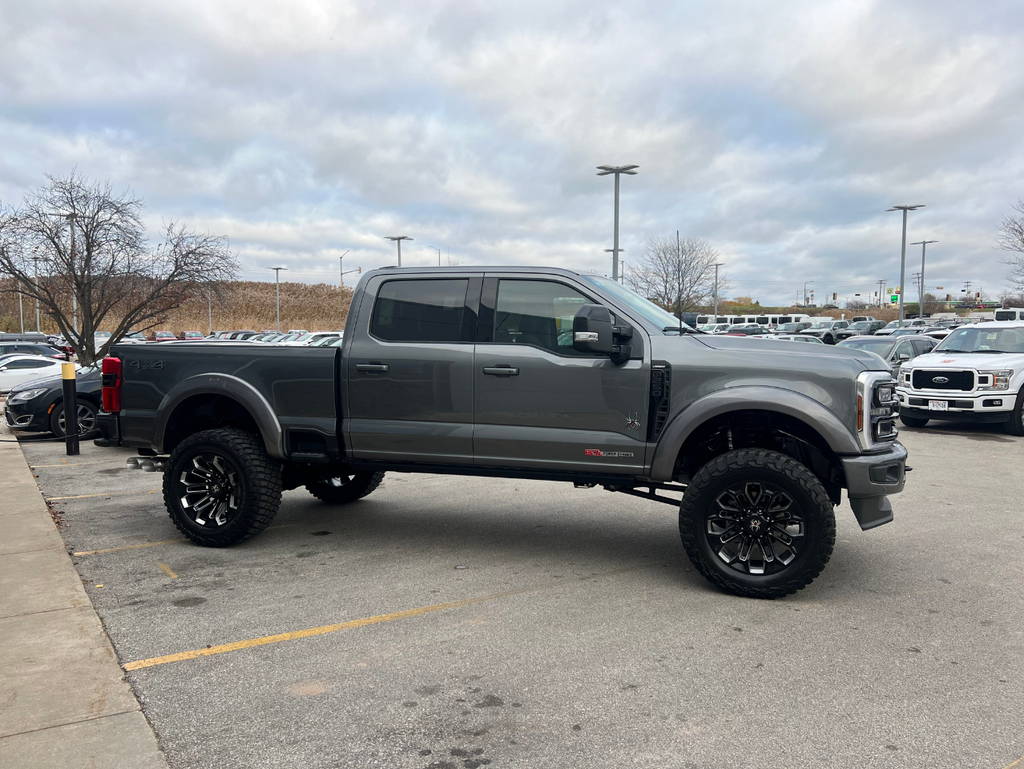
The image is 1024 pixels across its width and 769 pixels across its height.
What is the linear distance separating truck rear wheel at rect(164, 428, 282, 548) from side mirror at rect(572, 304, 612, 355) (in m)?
2.64

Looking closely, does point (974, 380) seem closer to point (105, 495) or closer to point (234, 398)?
point (234, 398)

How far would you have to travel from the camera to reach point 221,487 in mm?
6113

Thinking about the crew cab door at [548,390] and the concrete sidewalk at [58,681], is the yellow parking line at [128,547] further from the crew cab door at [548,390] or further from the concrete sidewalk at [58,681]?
the crew cab door at [548,390]

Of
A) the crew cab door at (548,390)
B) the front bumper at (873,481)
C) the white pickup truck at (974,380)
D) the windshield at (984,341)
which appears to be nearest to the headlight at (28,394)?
the crew cab door at (548,390)

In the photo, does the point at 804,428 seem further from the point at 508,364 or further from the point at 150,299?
the point at 150,299

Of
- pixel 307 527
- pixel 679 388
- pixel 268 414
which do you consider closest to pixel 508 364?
pixel 679 388

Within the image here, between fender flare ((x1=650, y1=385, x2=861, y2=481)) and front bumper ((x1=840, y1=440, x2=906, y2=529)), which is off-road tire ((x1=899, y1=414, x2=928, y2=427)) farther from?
fender flare ((x1=650, y1=385, x2=861, y2=481))

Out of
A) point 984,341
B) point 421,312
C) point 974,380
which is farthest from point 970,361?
point 421,312

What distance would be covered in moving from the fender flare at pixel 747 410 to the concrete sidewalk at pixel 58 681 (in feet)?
10.6

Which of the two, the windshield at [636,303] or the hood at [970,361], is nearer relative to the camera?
the windshield at [636,303]

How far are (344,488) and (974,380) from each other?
1068 centimetres

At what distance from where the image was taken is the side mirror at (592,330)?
5062 mm

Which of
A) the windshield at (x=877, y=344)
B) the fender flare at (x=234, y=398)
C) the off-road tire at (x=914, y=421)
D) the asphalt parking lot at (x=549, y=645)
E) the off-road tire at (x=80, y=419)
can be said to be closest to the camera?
the asphalt parking lot at (x=549, y=645)

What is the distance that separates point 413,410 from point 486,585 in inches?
53.1
